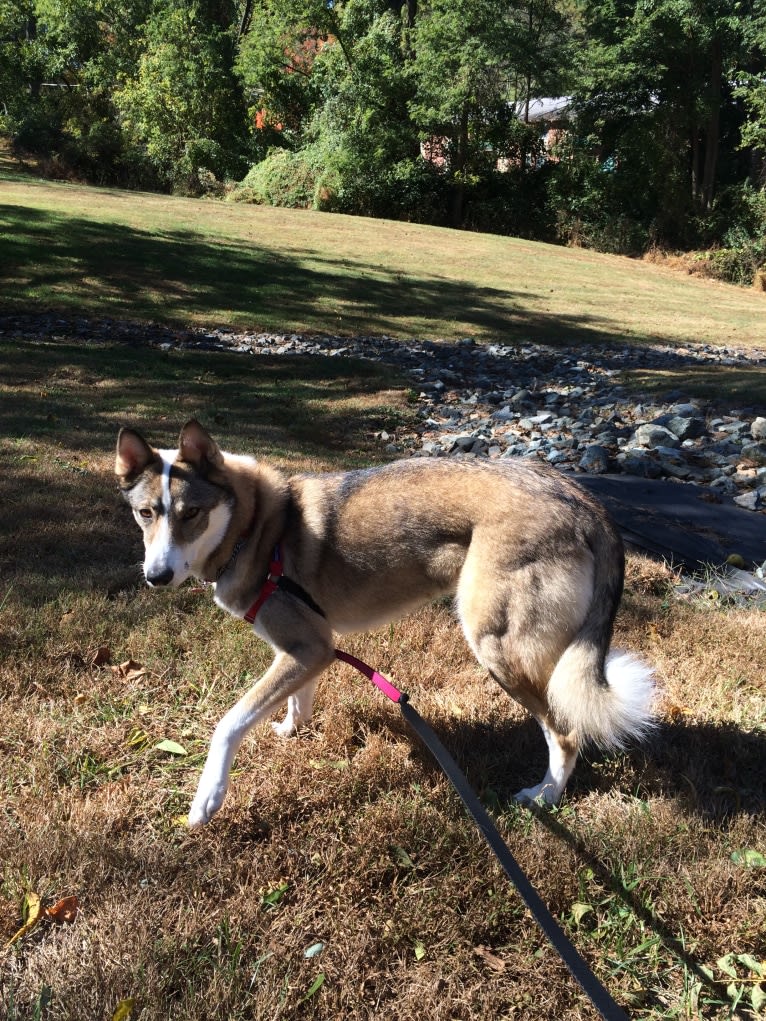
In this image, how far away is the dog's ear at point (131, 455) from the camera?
11.2ft

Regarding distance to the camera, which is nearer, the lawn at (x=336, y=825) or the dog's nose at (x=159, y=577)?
the lawn at (x=336, y=825)

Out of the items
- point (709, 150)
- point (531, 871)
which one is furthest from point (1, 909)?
point (709, 150)

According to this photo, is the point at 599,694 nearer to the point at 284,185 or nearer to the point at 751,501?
the point at 751,501

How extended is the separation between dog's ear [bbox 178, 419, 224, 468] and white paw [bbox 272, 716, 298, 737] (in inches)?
53.6

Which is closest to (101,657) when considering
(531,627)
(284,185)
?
(531,627)

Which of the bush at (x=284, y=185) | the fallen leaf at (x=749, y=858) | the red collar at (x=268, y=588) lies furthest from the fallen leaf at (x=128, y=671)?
Result: the bush at (x=284, y=185)

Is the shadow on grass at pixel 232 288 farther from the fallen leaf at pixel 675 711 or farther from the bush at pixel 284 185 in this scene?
the fallen leaf at pixel 675 711

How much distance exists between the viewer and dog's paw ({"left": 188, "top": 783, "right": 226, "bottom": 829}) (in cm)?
307

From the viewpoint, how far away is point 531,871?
118 inches

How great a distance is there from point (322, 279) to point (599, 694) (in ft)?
65.4

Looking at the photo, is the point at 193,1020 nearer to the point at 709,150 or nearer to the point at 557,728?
the point at 557,728

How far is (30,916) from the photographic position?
2693 millimetres

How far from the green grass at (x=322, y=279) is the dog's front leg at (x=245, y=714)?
47.4ft

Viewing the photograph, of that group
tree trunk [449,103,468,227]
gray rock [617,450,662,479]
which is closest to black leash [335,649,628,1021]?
gray rock [617,450,662,479]
